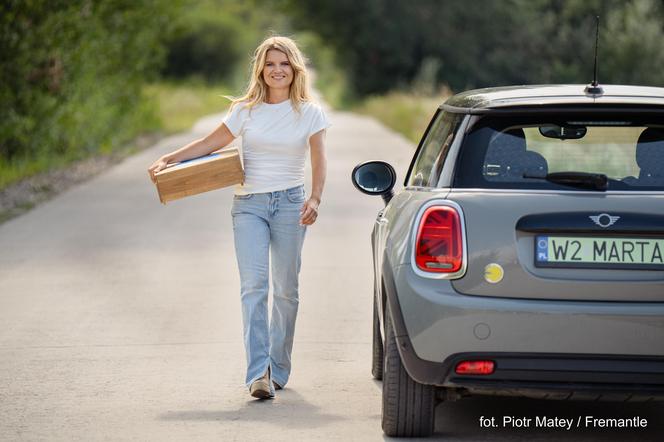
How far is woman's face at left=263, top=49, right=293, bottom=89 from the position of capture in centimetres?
685

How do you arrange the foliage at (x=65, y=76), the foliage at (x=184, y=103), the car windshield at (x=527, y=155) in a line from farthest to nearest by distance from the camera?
the foliage at (x=184, y=103)
the foliage at (x=65, y=76)
the car windshield at (x=527, y=155)

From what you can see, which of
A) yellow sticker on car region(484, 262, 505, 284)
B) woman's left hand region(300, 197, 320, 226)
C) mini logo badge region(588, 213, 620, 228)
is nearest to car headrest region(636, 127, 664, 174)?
mini logo badge region(588, 213, 620, 228)

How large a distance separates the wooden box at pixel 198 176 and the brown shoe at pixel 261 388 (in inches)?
36.7

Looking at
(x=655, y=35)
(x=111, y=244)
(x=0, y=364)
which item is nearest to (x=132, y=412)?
(x=0, y=364)

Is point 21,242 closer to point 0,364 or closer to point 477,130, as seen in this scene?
point 0,364

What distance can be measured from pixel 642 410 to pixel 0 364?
3.41 metres

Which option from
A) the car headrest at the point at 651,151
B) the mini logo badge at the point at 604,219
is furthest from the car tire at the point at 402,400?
the car headrest at the point at 651,151

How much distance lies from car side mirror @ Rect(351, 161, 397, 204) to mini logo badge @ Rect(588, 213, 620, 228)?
153 cm

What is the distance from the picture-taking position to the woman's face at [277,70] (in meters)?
6.85

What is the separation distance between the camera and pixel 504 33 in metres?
59.4

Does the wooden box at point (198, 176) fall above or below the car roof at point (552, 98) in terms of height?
below

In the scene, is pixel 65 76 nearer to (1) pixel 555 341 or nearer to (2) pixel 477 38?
(1) pixel 555 341

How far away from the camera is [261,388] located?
668cm

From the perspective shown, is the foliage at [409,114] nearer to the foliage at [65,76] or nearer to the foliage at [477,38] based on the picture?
the foliage at [65,76]
